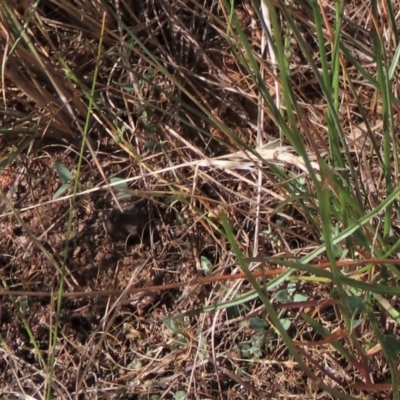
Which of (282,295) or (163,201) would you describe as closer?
(282,295)

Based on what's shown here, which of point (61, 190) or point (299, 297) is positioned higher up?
point (61, 190)

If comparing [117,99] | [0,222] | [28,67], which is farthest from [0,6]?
[0,222]

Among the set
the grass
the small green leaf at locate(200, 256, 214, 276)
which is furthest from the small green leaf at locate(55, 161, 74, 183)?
the small green leaf at locate(200, 256, 214, 276)

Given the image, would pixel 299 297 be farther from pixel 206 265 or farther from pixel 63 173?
pixel 63 173

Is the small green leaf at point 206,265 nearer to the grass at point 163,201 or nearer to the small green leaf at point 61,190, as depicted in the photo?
the grass at point 163,201

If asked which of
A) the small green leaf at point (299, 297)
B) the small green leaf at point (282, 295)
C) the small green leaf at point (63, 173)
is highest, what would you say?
the small green leaf at point (63, 173)

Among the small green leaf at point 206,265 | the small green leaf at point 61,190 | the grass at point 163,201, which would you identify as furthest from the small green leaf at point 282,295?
the small green leaf at point 61,190

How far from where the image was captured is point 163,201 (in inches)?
51.0

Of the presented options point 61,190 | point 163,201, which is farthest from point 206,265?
point 61,190

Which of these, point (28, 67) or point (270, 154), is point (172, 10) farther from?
point (270, 154)

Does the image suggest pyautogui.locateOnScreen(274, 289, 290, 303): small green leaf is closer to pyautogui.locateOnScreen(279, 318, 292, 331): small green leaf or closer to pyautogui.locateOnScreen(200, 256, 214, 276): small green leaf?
pyautogui.locateOnScreen(279, 318, 292, 331): small green leaf

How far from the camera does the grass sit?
1.17 meters

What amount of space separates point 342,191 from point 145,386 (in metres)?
0.55

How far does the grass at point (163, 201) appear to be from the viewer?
45.9 inches
